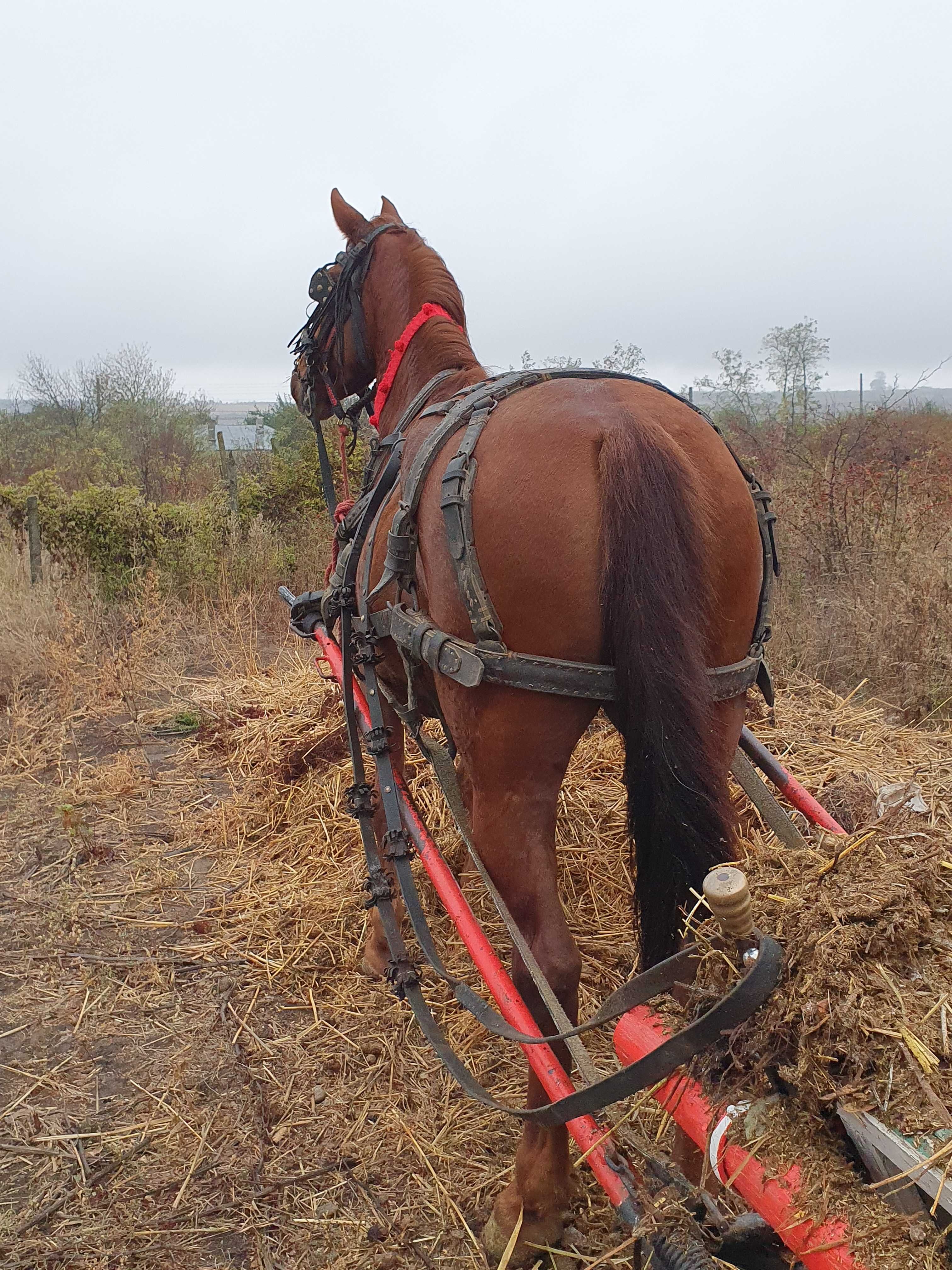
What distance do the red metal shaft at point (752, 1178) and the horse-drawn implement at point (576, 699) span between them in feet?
0.04

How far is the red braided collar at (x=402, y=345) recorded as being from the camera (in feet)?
9.77

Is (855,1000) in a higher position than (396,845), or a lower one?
higher

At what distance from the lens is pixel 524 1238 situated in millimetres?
1982

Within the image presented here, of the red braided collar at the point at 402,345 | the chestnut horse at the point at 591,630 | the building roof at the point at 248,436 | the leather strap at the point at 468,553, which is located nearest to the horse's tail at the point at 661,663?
the chestnut horse at the point at 591,630

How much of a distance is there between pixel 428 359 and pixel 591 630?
168 centimetres


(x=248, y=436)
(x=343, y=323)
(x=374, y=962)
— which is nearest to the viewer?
(x=374, y=962)

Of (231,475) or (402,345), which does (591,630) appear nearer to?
(402,345)

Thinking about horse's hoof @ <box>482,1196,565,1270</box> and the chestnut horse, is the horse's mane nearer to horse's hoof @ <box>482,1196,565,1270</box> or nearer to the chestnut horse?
the chestnut horse

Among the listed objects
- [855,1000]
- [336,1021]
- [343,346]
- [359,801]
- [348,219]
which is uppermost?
[348,219]

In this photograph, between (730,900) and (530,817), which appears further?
(530,817)

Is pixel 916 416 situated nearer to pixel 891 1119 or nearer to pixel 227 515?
pixel 227 515

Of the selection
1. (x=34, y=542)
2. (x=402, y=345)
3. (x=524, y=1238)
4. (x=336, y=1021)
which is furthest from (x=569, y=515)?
(x=34, y=542)

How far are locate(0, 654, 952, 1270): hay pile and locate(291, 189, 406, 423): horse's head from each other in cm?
188

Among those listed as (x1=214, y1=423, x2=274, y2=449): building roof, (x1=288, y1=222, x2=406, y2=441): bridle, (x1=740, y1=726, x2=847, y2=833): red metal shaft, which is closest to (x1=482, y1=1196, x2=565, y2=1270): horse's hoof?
(x1=740, y1=726, x2=847, y2=833): red metal shaft
